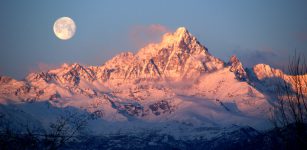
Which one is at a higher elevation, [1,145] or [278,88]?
[278,88]

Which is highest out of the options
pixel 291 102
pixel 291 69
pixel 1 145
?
pixel 291 69

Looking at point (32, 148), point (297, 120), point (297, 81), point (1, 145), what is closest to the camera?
point (297, 120)

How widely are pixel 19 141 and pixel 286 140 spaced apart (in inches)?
1112

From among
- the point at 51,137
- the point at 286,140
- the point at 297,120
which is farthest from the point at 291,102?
the point at 51,137

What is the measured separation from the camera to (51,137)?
167 feet

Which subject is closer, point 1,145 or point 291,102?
point 291,102

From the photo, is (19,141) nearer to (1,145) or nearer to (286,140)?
(1,145)

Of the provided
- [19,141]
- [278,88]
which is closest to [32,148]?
[19,141]

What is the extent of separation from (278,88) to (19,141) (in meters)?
26.4

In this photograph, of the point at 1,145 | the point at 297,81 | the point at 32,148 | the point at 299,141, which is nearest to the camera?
the point at 299,141

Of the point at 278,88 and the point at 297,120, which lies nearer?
the point at 297,120

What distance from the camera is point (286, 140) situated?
3425 cm

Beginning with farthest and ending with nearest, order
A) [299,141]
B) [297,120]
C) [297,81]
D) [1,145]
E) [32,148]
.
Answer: [32,148] → [1,145] → [297,81] → [297,120] → [299,141]

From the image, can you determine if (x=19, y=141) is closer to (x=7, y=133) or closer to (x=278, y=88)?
(x=7, y=133)
